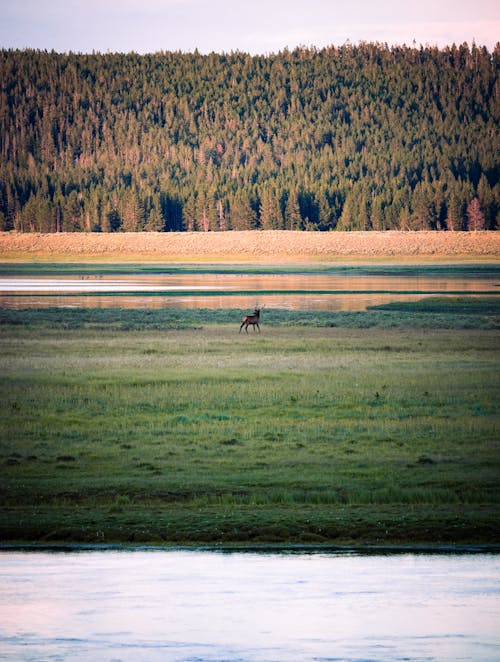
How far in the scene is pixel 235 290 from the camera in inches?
2771

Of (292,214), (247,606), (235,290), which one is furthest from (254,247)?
(247,606)

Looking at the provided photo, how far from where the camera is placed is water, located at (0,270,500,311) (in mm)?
58656

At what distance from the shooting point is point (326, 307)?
5566cm

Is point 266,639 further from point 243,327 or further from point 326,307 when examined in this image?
point 326,307

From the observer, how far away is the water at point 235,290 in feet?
192

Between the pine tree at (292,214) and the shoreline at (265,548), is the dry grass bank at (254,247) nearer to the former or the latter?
the pine tree at (292,214)

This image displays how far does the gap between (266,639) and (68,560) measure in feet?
10.8

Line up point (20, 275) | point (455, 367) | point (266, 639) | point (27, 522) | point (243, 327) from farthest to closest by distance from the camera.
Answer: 1. point (20, 275)
2. point (243, 327)
3. point (455, 367)
4. point (27, 522)
5. point (266, 639)

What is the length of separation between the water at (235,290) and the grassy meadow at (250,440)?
63.0 feet

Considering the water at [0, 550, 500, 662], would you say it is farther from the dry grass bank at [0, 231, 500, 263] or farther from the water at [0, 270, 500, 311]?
the dry grass bank at [0, 231, 500, 263]

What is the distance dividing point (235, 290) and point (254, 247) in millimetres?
82192

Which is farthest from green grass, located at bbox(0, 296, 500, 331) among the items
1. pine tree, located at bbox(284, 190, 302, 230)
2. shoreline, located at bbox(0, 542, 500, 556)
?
pine tree, located at bbox(284, 190, 302, 230)

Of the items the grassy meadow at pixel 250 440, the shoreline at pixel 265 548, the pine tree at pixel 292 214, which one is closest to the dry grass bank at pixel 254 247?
the pine tree at pixel 292 214

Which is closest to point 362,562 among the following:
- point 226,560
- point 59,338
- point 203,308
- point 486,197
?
point 226,560
